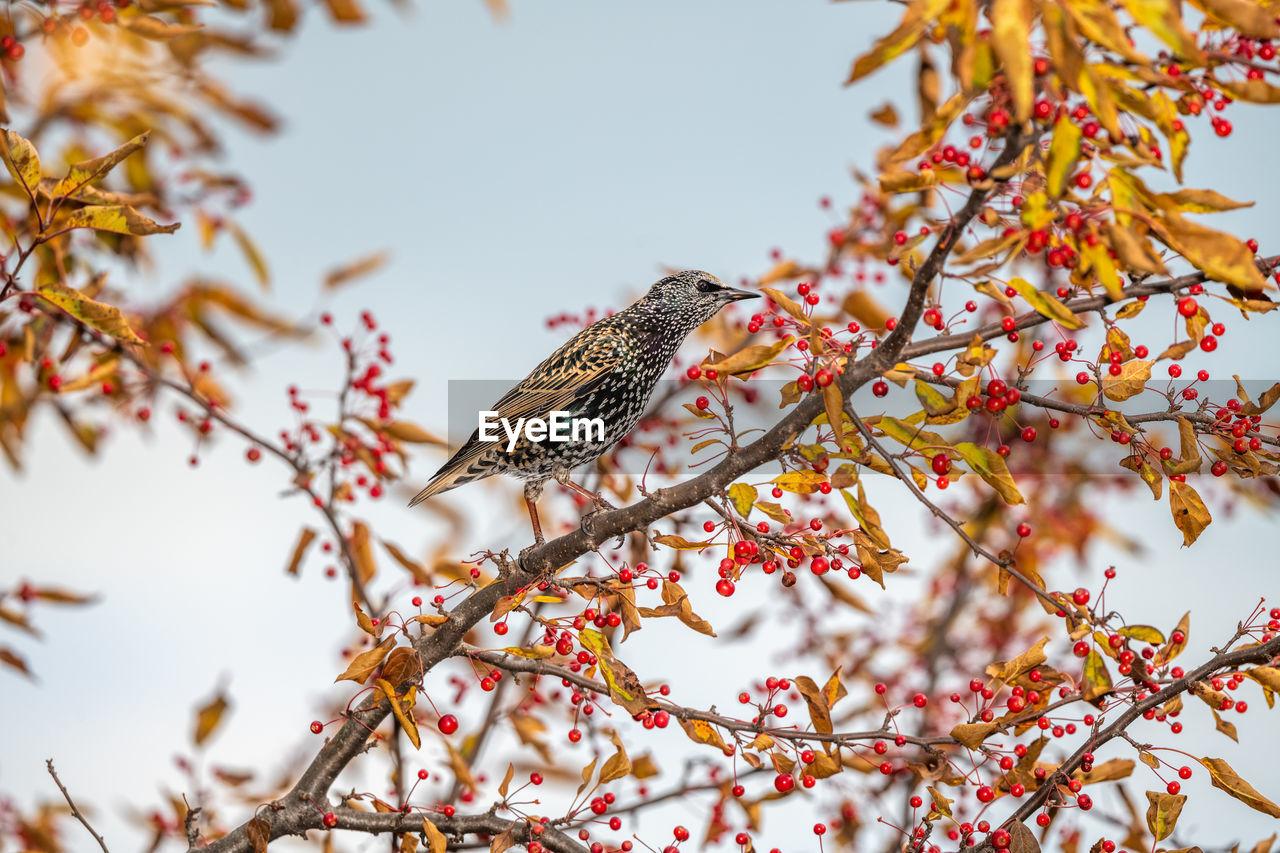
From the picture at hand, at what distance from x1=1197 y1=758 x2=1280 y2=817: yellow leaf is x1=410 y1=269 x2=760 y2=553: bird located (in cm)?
192

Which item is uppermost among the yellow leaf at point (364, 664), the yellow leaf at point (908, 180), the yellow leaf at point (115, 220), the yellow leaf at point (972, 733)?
the yellow leaf at point (115, 220)

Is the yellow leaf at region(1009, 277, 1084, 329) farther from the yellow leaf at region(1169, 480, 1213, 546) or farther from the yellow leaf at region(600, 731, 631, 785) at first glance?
the yellow leaf at region(600, 731, 631, 785)

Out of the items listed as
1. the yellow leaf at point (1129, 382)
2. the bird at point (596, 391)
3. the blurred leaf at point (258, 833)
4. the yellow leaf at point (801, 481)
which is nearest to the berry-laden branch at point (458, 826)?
the blurred leaf at point (258, 833)

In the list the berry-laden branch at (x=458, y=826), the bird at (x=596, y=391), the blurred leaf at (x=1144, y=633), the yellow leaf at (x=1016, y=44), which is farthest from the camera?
the bird at (x=596, y=391)

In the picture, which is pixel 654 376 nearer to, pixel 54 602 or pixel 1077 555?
pixel 54 602

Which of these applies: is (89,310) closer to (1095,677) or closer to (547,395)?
(547,395)

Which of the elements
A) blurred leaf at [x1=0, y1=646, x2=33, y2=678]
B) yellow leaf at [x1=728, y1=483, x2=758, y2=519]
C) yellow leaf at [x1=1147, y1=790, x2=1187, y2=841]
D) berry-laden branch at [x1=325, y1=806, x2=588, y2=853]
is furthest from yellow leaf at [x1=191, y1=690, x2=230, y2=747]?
yellow leaf at [x1=1147, y1=790, x2=1187, y2=841]

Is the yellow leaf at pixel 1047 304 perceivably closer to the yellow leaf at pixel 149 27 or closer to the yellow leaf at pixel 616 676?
the yellow leaf at pixel 616 676

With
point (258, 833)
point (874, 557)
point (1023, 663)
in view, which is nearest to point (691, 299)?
point (874, 557)

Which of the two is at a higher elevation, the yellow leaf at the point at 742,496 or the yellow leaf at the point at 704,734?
the yellow leaf at the point at 742,496

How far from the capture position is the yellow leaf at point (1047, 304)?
7.20 ft

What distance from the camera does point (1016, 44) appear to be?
171cm

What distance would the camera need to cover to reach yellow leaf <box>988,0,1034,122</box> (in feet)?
5.47

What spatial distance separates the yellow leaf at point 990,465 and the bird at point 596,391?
946 millimetres
